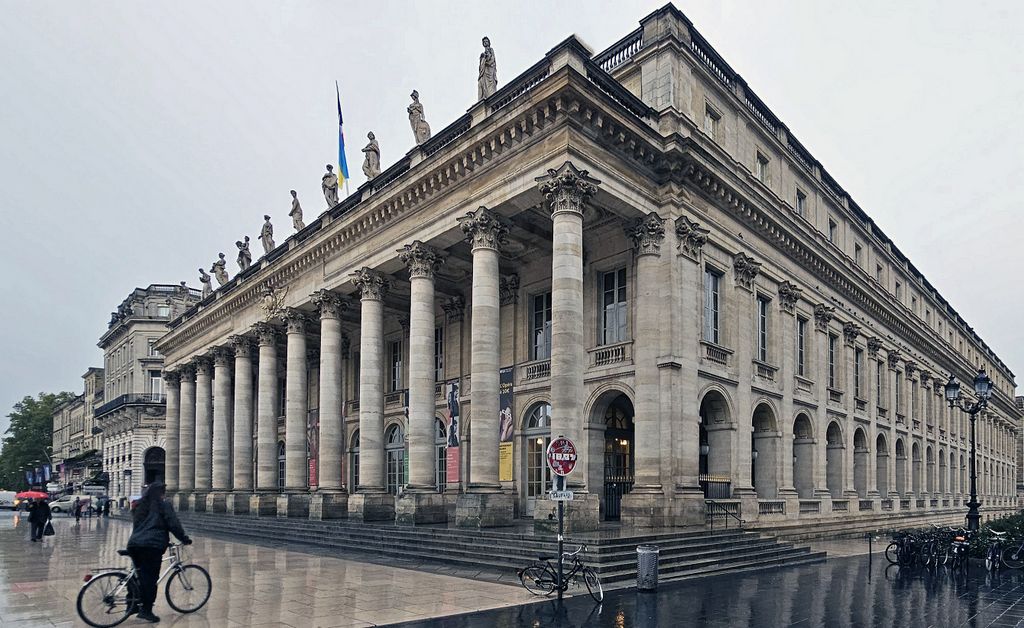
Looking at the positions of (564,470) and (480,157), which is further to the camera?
(480,157)

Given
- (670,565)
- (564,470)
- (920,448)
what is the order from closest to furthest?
(564,470) → (670,565) → (920,448)

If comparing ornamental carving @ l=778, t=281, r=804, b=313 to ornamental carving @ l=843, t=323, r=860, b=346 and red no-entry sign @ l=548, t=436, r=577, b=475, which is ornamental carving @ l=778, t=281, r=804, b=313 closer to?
ornamental carving @ l=843, t=323, r=860, b=346

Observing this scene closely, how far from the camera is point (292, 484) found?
3194cm

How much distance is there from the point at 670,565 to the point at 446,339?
17.1 m

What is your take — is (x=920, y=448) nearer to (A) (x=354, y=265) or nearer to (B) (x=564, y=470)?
(A) (x=354, y=265)

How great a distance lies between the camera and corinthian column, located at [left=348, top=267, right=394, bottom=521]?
86.7ft

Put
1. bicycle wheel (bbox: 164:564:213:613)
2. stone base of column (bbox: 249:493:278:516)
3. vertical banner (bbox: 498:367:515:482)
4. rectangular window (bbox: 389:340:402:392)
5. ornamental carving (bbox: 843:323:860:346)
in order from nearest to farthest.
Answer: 1. bicycle wheel (bbox: 164:564:213:613)
2. vertical banner (bbox: 498:367:515:482)
3. stone base of column (bbox: 249:493:278:516)
4. ornamental carving (bbox: 843:323:860:346)
5. rectangular window (bbox: 389:340:402:392)

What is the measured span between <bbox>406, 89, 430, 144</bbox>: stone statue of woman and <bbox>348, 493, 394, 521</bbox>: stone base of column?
12619 mm

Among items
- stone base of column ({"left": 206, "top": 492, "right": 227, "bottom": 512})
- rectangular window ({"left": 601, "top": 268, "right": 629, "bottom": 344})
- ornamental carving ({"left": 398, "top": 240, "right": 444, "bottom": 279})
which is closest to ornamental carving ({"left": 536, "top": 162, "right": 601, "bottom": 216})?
rectangular window ({"left": 601, "top": 268, "right": 629, "bottom": 344})

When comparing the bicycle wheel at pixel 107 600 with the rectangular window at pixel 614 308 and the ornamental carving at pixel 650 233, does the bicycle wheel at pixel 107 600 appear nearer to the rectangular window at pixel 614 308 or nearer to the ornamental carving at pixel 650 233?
the ornamental carving at pixel 650 233

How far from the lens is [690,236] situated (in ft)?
77.3

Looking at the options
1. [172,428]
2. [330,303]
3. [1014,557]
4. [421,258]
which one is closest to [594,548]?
[1014,557]

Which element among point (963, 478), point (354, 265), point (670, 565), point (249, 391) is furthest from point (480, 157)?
point (963, 478)

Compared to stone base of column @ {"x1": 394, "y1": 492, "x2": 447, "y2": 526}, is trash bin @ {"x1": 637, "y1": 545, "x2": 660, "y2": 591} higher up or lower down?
higher up
